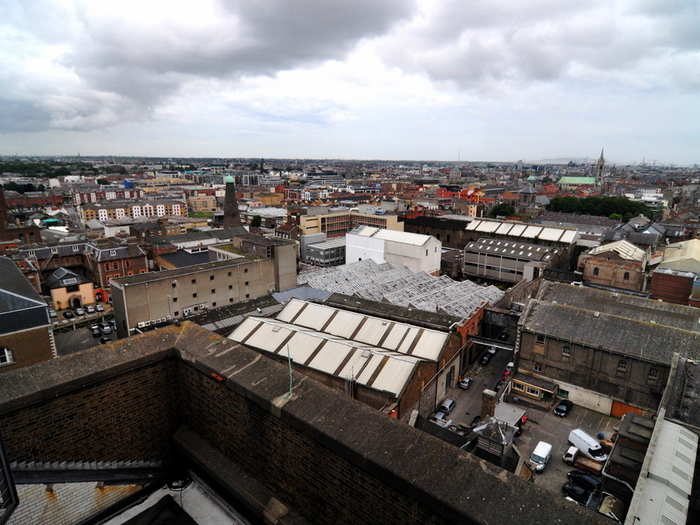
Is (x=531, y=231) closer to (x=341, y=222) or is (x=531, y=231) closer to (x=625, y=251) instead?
(x=625, y=251)

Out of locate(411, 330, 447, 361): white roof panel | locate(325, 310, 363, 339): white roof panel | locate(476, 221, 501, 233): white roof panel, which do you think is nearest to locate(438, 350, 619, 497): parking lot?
locate(411, 330, 447, 361): white roof panel

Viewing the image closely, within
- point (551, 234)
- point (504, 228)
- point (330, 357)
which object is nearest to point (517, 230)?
point (504, 228)

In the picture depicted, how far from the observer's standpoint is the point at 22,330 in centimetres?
2284

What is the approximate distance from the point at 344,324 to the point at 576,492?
14594mm

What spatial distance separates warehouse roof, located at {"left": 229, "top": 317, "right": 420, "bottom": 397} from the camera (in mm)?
19781

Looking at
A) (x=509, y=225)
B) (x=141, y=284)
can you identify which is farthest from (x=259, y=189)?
(x=141, y=284)

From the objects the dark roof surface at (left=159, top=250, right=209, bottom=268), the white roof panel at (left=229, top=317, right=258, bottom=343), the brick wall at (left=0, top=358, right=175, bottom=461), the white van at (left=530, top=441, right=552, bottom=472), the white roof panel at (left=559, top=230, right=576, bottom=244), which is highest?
the brick wall at (left=0, top=358, right=175, bottom=461)

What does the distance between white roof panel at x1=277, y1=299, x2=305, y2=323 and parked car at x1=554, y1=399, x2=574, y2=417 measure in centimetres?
1756

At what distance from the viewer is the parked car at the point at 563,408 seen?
23688 millimetres

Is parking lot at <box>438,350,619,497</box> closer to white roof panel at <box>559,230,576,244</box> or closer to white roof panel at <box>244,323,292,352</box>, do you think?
white roof panel at <box>244,323,292,352</box>

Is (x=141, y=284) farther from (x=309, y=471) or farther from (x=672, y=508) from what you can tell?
(x=672, y=508)

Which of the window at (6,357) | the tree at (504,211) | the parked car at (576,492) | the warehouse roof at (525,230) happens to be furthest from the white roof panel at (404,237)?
the tree at (504,211)

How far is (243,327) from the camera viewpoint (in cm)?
2514

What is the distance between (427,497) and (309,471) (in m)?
1.93
